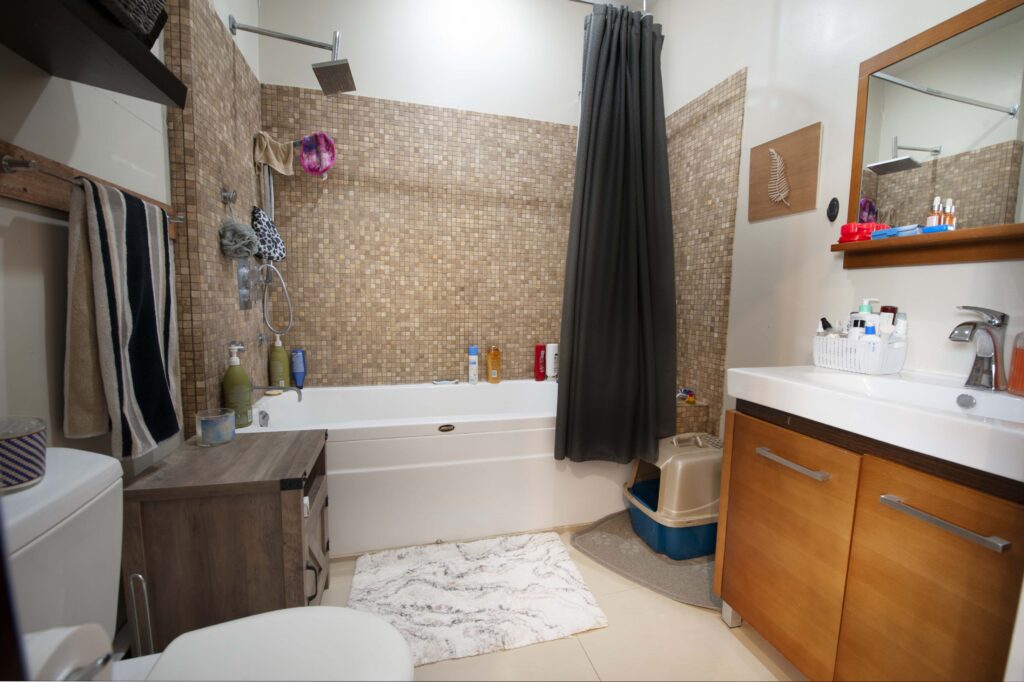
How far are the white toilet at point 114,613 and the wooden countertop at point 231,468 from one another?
11.2 inches

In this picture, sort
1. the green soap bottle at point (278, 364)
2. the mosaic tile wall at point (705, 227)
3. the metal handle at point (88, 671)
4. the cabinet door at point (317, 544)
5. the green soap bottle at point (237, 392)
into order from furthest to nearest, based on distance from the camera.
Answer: the green soap bottle at point (278, 364)
the mosaic tile wall at point (705, 227)
the green soap bottle at point (237, 392)
the cabinet door at point (317, 544)
the metal handle at point (88, 671)

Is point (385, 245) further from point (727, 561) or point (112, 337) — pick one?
point (727, 561)

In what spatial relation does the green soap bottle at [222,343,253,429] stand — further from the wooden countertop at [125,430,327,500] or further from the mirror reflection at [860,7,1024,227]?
the mirror reflection at [860,7,1024,227]

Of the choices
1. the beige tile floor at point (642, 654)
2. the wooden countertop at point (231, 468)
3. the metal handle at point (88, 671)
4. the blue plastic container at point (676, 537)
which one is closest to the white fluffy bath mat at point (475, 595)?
the beige tile floor at point (642, 654)

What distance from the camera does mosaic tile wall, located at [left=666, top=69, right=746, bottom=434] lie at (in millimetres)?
2021

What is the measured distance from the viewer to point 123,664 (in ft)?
2.58

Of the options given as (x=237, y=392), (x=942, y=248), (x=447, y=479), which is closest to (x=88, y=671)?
(x=237, y=392)

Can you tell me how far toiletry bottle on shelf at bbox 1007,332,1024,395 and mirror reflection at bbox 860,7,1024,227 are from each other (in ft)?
1.06

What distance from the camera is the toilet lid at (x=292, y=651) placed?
0.73 meters

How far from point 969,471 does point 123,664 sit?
1.70 m

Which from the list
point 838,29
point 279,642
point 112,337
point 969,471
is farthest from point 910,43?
point 112,337

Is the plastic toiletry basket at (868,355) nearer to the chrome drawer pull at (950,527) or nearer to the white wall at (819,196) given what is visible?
the white wall at (819,196)

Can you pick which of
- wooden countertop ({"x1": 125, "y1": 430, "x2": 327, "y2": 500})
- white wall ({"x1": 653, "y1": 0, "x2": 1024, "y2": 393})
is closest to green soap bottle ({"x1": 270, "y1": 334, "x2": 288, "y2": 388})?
wooden countertop ({"x1": 125, "y1": 430, "x2": 327, "y2": 500})

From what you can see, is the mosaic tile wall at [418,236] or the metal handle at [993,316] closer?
the metal handle at [993,316]
